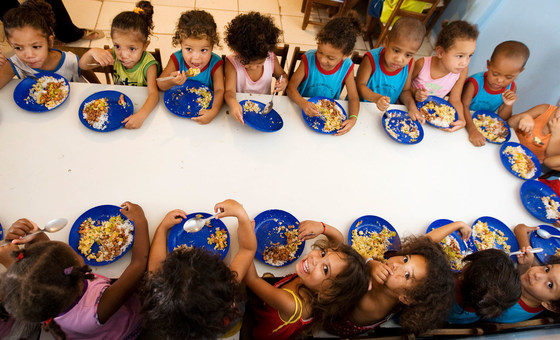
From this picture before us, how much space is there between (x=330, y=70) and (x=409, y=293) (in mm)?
1382

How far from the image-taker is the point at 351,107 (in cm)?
185

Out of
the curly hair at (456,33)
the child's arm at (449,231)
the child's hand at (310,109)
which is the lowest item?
the child's arm at (449,231)

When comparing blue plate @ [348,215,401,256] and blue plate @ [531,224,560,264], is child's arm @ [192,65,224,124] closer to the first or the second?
blue plate @ [348,215,401,256]

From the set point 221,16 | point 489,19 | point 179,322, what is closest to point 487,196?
point 179,322

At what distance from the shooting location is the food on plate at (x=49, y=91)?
152cm

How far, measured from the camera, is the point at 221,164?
152cm

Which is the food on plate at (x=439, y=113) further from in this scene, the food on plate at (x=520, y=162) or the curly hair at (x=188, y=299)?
→ the curly hair at (x=188, y=299)

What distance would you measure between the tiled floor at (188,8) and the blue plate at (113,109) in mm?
1513

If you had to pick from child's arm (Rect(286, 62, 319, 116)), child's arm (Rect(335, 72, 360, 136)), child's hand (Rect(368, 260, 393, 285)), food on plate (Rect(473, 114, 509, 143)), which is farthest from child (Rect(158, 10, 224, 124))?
food on plate (Rect(473, 114, 509, 143))

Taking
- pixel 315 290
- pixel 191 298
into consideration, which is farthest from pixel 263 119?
pixel 191 298

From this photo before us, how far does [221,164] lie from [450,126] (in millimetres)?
1422

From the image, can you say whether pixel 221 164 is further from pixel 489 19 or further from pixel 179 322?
pixel 489 19

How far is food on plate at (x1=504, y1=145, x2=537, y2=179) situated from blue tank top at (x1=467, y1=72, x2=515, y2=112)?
448 millimetres

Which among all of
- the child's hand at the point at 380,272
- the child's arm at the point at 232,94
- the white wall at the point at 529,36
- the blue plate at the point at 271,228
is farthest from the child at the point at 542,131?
the child's arm at the point at 232,94
